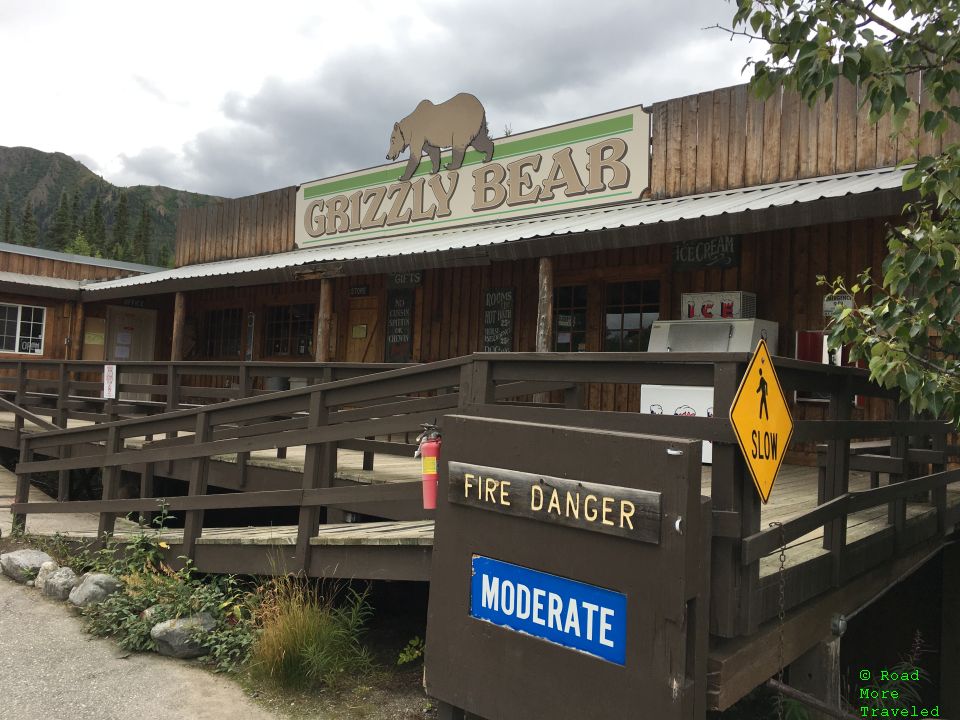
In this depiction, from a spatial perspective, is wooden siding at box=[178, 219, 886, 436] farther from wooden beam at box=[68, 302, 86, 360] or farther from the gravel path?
wooden beam at box=[68, 302, 86, 360]

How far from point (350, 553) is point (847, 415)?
2986 millimetres

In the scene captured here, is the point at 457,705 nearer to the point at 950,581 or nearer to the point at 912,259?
the point at 912,259

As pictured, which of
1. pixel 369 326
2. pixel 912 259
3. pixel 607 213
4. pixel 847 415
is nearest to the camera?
pixel 912 259

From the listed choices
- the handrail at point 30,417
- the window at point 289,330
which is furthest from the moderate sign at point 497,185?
the handrail at point 30,417

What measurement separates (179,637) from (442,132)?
9.24 m

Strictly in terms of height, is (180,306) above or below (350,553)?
above

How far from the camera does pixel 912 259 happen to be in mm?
3127

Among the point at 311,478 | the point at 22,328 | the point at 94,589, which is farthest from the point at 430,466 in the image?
the point at 22,328

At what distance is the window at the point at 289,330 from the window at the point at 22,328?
5.81 metres

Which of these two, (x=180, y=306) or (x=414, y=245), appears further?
(x=180, y=306)

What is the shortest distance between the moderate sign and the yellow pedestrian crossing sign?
23.2 ft

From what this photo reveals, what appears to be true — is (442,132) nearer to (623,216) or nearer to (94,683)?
(623,216)

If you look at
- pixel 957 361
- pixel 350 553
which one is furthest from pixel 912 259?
pixel 350 553

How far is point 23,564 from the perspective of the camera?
647 cm
